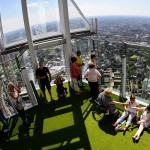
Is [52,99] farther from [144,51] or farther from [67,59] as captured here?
[144,51]

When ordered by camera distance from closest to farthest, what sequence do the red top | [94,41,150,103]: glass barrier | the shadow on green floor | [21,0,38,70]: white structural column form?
the shadow on green floor
[94,41,150,103]: glass barrier
[21,0,38,70]: white structural column
the red top

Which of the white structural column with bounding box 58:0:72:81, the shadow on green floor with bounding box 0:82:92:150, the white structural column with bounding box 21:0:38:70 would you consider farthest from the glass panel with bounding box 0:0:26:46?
the shadow on green floor with bounding box 0:82:92:150

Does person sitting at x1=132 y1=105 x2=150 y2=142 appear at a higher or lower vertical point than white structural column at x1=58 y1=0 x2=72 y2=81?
lower

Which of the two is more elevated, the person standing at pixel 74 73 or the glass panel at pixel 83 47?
the glass panel at pixel 83 47

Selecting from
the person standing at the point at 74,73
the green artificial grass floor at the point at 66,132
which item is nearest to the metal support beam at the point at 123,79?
the green artificial grass floor at the point at 66,132

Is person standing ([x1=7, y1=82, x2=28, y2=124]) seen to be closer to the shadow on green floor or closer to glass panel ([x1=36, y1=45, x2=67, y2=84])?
the shadow on green floor

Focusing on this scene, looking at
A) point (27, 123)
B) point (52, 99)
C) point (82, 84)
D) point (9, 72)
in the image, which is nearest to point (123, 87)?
point (82, 84)

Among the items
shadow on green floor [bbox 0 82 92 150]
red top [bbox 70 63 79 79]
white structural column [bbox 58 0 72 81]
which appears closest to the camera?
shadow on green floor [bbox 0 82 92 150]

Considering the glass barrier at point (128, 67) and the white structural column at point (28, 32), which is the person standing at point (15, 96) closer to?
the white structural column at point (28, 32)
